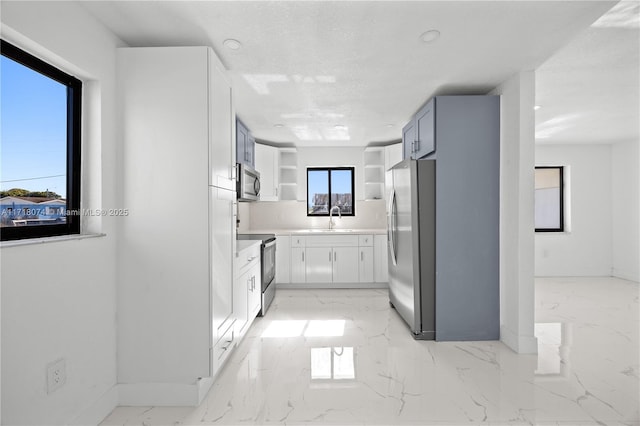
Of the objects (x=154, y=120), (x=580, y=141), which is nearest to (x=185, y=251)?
(x=154, y=120)

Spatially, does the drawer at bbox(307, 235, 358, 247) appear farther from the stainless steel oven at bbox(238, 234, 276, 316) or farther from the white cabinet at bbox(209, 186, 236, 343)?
the white cabinet at bbox(209, 186, 236, 343)

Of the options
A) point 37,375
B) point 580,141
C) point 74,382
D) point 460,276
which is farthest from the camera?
point 580,141

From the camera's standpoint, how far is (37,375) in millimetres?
1452

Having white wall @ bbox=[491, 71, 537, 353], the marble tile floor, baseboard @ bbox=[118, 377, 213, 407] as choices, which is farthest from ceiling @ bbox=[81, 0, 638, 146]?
the marble tile floor

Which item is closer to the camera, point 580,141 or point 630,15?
point 630,15

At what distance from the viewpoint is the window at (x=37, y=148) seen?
1.44 m

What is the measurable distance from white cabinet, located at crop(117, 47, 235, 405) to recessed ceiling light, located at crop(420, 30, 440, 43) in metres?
1.33

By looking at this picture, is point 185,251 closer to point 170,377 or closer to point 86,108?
point 170,377

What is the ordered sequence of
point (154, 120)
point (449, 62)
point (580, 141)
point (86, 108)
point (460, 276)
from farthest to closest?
1. point (580, 141)
2. point (460, 276)
3. point (449, 62)
4. point (154, 120)
5. point (86, 108)

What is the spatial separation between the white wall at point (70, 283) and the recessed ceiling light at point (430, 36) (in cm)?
191

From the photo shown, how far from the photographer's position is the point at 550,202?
5797 millimetres

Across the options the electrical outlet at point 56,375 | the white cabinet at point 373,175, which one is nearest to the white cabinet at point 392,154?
the white cabinet at point 373,175

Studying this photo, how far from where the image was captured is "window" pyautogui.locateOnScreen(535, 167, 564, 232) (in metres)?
5.77

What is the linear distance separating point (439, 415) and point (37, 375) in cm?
202
